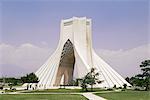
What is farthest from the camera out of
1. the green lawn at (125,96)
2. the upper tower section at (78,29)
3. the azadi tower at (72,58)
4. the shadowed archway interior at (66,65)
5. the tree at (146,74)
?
the shadowed archway interior at (66,65)

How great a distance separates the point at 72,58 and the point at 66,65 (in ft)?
6.48

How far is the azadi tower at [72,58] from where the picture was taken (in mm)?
39469

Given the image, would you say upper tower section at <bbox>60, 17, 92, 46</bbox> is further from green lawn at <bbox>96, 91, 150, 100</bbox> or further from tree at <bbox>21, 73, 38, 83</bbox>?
green lawn at <bbox>96, 91, 150, 100</bbox>

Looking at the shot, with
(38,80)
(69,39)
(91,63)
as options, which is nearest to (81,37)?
(69,39)

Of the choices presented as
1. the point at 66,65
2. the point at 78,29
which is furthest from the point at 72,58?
the point at 78,29

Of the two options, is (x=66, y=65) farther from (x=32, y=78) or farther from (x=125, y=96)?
(x=125, y=96)

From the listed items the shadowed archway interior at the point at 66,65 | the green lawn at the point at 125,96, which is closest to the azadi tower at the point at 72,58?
the shadowed archway interior at the point at 66,65

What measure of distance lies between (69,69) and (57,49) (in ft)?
14.6

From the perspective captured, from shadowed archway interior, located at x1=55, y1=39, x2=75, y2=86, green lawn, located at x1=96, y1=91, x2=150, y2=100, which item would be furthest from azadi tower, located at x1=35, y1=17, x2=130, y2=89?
green lawn, located at x1=96, y1=91, x2=150, y2=100

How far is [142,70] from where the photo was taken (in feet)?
96.3

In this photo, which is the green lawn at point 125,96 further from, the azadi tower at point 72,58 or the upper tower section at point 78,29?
the upper tower section at point 78,29

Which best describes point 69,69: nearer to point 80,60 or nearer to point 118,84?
point 80,60

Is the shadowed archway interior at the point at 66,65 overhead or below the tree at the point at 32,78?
overhead

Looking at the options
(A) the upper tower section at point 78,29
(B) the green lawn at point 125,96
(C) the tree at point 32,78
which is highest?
(A) the upper tower section at point 78,29
